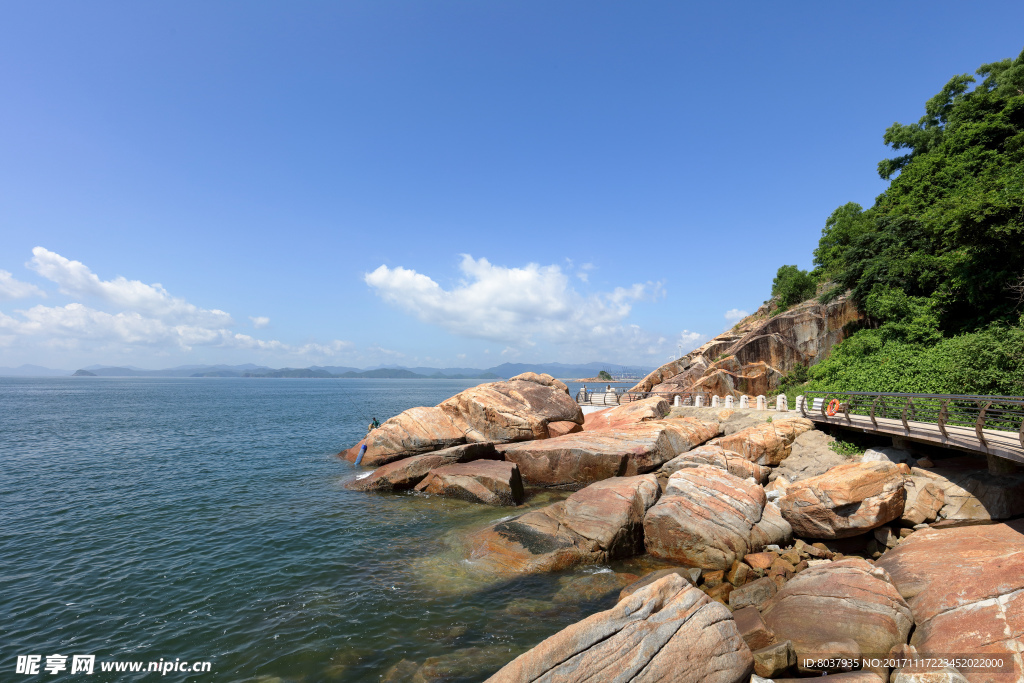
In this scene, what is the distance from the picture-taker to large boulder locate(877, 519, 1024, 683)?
304 inches

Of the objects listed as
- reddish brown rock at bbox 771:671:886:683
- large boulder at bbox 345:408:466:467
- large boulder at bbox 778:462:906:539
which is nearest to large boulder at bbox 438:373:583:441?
large boulder at bbox 345:408:466:467

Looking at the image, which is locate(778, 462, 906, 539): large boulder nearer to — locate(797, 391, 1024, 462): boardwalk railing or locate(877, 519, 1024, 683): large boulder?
locate(877, 519, 1024, 683): large boulder

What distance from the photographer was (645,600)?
25.4 ft

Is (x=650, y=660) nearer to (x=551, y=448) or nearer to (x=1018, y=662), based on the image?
(x=1018, y=662)

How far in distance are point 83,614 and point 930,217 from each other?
41.4 meters

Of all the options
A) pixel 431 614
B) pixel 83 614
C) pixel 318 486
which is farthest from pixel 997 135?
pixel 83 614

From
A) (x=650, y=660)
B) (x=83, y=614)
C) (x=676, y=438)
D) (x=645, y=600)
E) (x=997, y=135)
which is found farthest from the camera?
(x=997, y=135)

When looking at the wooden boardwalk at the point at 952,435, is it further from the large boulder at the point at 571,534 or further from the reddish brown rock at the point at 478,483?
the reddish brown rock at the point at 478,483

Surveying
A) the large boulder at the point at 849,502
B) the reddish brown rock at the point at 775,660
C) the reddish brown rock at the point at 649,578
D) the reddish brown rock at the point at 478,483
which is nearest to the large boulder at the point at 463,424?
the reddish brown rock at the point at 478,483

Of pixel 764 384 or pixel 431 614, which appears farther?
pixel 764 384

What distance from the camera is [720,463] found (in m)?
17.0

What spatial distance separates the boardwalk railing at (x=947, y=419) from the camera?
38.7ft

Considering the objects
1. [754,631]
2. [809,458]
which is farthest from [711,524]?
[809,458]

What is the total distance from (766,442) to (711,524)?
7609 mm
